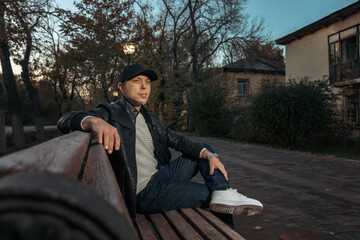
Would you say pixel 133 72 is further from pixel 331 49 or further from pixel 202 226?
pixel 331 49

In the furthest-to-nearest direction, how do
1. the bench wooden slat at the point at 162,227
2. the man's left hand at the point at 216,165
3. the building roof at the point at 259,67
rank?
the building roof at the point at 259,67, the man's left hand at the point at 216,165, the bench wooden slat at the point at 162,227

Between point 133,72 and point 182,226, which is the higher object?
point 133,72

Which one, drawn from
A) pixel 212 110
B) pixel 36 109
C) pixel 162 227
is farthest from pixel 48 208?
pixel 36 109

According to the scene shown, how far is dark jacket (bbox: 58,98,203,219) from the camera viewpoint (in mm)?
2070

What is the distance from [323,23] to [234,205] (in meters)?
19.0

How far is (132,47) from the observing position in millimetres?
12023

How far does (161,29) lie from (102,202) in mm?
24610

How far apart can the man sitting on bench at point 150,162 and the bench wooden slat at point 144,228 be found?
61 millimetres

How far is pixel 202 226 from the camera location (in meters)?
1.77

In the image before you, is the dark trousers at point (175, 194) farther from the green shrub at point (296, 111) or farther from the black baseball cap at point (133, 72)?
the green shrub at point (296, 111)

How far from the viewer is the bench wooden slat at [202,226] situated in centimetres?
165

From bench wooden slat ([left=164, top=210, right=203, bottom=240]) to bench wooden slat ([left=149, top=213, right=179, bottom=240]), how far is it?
0.12ft

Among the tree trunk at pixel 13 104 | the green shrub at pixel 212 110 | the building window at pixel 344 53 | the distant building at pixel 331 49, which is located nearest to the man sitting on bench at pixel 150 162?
the tree trunk at pixel 13 104

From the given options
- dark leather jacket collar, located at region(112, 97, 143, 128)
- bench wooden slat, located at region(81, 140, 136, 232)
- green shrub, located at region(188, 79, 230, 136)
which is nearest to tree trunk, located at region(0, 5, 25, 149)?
green shrub, located at region(188, 79, 230, 136)
